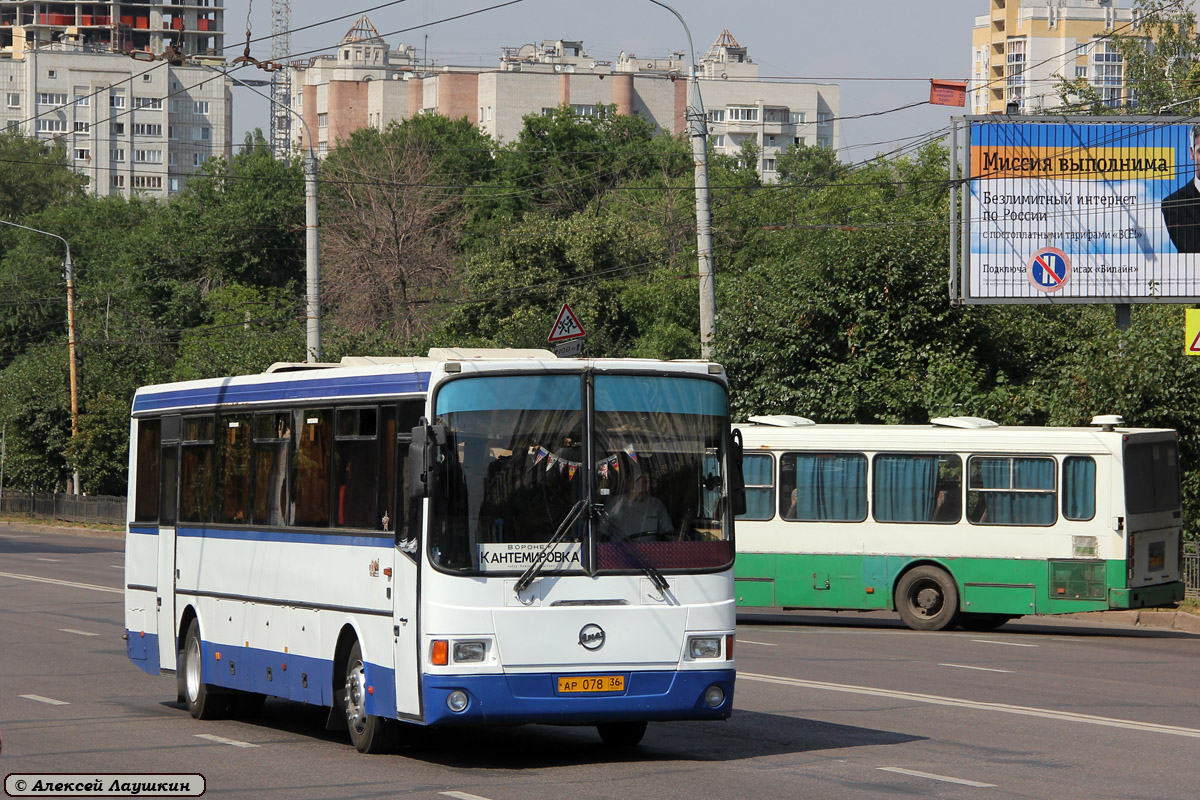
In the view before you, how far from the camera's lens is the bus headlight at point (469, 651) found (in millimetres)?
10258

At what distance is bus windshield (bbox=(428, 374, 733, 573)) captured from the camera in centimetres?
1045

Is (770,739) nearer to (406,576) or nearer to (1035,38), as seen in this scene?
(406,576)

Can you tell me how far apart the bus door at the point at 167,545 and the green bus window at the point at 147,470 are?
0.19 metres

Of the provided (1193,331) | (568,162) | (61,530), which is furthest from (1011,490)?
(568,162)

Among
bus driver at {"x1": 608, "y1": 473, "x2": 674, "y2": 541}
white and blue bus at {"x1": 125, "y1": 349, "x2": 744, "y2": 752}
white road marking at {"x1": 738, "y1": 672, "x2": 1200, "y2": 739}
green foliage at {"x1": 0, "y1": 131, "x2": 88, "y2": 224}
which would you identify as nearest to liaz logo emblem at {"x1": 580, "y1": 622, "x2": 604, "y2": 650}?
white and blue bus at {"x1": 125, "y1": 349, "x2": 744, "y2": 752}

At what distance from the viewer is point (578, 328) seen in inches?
862

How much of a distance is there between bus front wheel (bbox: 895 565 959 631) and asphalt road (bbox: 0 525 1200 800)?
8.95ft

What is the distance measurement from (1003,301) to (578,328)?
996cm

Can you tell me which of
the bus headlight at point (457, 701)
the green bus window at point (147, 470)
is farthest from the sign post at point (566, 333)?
the bus headlight at point (457, 701)

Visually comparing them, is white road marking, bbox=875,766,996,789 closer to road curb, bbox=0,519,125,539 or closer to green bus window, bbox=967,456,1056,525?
green bus window, bbox=967,456,1056,525

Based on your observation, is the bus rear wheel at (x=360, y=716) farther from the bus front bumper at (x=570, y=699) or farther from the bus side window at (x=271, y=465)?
the bus side window at (x=271, y=465)

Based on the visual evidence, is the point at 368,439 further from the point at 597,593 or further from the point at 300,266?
the point at 300,266

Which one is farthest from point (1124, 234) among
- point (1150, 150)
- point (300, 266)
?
point (300, 266)

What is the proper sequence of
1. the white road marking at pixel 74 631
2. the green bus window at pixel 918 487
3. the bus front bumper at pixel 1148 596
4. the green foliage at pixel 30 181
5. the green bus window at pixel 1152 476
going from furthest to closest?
the green foliage at pixel 30 181 < the green bus window at pixel 918 487 < the green bus window at pixel 1152 476 < the bus front bumper at pixel 1148 596 < the white road marking at pixel 74 631
